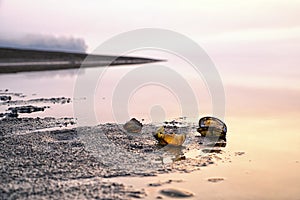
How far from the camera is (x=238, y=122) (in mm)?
4141

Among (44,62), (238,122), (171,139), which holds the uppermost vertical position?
(44,62)

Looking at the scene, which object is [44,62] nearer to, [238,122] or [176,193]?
[238,122]

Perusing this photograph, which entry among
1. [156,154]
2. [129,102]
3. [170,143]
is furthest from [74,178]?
[129,102]

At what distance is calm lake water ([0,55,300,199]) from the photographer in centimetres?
231

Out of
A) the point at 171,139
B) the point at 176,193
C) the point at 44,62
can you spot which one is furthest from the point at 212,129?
the point at 44,62

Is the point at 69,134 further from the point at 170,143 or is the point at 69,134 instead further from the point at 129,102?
the point at 129,102

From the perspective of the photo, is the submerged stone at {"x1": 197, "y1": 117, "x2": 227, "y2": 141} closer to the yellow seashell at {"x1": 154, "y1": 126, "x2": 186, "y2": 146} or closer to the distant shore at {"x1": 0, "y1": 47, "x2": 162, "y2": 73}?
the yellow seashell at {"x1": 154, "y1": 126, "x2": 186, "y2": 146}

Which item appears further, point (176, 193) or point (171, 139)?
point (171, 139)

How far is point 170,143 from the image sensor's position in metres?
3.22

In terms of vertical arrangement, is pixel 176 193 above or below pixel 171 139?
below

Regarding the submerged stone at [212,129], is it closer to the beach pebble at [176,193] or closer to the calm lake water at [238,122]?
the calm lake water at [238,122]

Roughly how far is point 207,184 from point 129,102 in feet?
10.2

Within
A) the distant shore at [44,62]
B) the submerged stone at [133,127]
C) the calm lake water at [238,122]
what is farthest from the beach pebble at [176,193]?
the distant shore at [44,62]

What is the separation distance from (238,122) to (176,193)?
210 cm
